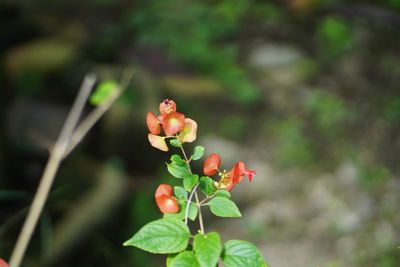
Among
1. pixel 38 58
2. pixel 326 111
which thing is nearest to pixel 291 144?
pixel 326 111

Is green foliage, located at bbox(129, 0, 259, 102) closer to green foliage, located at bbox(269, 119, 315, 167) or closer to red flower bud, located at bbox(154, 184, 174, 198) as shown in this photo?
green foliage, located at bbox(269, 119, 315, 167)

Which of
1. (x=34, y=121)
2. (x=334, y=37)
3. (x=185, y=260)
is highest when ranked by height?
(x=334, y=37)

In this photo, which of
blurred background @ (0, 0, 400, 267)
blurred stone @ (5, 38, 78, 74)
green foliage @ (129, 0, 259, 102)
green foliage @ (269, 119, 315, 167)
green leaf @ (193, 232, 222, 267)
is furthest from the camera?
green foliage @ (129, 0, 259, 102)

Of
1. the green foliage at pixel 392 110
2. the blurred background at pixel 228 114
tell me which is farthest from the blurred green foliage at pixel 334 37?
the green foliage at pixel 392 110

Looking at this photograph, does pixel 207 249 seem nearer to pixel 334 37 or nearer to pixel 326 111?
pixel 326 111

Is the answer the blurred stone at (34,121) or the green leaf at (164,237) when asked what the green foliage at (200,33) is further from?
the green leaf at (164,237)

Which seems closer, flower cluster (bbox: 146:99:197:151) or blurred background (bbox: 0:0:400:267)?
flower cluster (bbox: 146:99:197:151)

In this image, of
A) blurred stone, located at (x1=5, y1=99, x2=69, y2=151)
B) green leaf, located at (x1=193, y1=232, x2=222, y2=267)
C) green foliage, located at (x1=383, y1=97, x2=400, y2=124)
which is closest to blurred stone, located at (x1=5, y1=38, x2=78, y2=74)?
blurred stone, located at (x1=5, y1=99, x2=69, y2=151)
